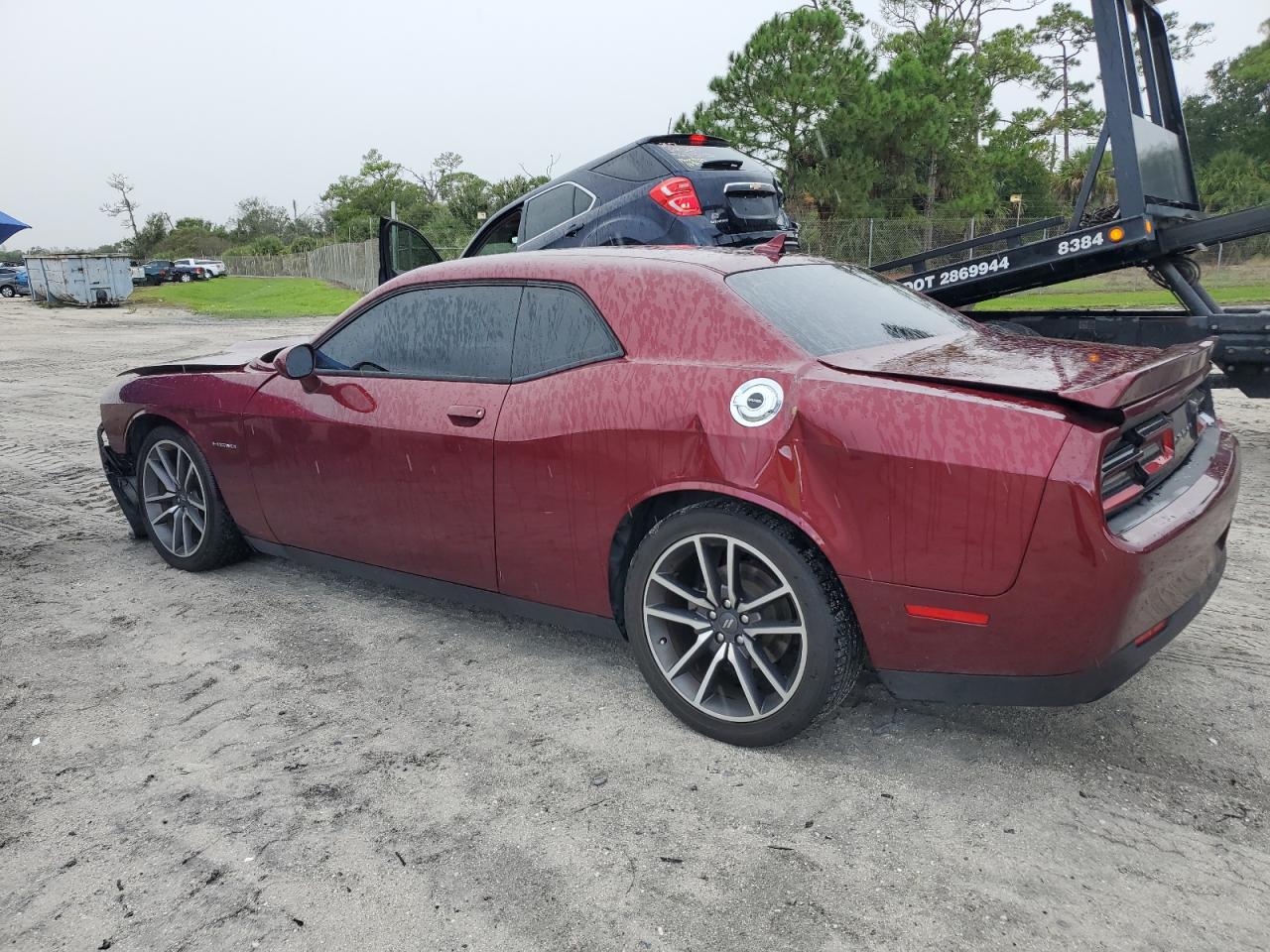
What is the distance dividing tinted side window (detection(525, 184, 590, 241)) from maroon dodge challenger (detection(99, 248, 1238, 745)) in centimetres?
401

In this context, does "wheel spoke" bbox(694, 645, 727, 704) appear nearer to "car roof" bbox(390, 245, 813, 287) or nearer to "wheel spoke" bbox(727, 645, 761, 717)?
"wheel spoke" bbox(727, 645, 761, 717)

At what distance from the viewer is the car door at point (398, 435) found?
3.63 metres

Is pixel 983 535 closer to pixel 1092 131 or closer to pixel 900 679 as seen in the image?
pixel 900 679

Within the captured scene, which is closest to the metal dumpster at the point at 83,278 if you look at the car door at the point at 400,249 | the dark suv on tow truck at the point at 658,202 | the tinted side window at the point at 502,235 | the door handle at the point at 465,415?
the car door at the point at 400,249

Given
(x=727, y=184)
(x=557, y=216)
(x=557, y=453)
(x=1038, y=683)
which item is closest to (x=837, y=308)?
(x=557, y=453)

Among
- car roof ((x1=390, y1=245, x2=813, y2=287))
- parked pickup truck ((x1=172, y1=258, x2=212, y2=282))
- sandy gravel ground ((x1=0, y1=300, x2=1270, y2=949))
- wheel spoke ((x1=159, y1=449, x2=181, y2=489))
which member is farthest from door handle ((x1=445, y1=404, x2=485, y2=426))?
parked pickup truck ((x1=172, y1=258, x2=212, y2=282))

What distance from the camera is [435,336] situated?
3.87 meters

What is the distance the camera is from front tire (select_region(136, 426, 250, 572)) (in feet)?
15.4

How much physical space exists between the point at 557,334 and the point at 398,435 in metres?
0.78

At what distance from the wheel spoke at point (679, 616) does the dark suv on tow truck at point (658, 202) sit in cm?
435

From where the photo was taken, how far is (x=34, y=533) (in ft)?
18.5

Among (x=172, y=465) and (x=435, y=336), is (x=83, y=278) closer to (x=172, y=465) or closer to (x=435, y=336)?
(x=172, y=465)

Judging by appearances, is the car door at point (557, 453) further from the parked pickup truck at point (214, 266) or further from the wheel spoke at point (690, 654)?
the parked pickup truck at point (214, 266)

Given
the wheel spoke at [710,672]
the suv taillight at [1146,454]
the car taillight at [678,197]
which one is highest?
the car taillight at [678,197]
